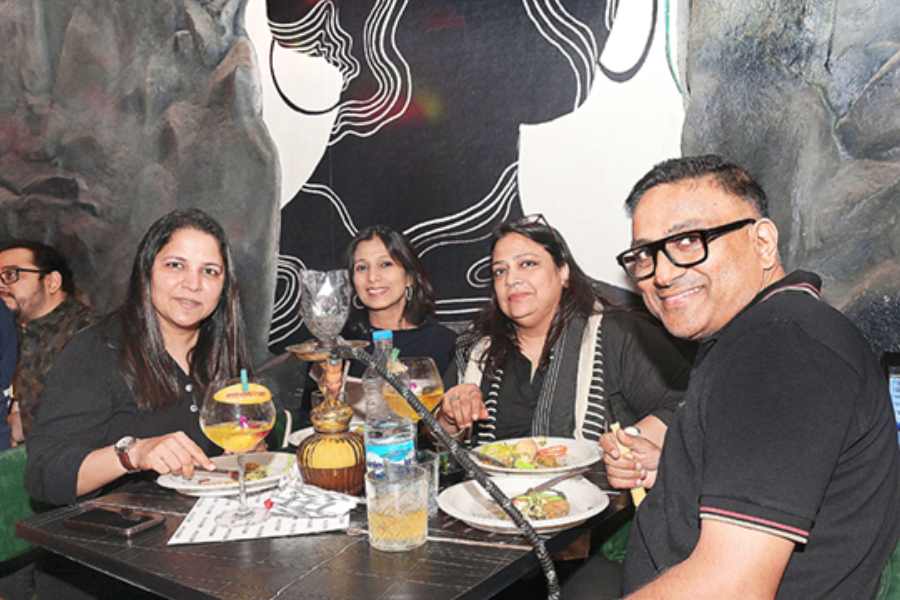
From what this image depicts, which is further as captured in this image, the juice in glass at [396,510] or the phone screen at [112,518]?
the phone screen at [112,518]

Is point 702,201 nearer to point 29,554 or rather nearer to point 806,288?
point 806,288

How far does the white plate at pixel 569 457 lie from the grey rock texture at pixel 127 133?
2332 mm

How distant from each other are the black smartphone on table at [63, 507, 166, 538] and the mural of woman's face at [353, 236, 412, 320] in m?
1.78

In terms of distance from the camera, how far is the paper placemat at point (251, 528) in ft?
5.77

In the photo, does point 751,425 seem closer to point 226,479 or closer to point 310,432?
point 226,479

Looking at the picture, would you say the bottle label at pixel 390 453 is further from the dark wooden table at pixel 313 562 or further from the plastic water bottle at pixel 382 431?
the dark wooden table at pixel 313 562

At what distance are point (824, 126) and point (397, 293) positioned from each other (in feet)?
6.00

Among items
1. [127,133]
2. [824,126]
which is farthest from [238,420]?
[127,133]

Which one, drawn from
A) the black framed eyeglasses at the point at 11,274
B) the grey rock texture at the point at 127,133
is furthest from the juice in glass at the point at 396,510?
the black framed eyeglasses at the point at 11,274

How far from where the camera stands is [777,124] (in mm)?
2918

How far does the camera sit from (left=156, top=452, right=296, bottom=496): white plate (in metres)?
2.08

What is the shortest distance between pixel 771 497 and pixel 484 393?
201 centimetres

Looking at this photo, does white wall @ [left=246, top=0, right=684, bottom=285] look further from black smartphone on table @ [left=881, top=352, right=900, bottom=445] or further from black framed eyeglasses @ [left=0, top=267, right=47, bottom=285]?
black framed eyeglasses @ [left=0, top=267, right=47, bottom=285]

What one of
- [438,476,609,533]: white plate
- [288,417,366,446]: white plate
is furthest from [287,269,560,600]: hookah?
[288,417,366,446]: white plate
